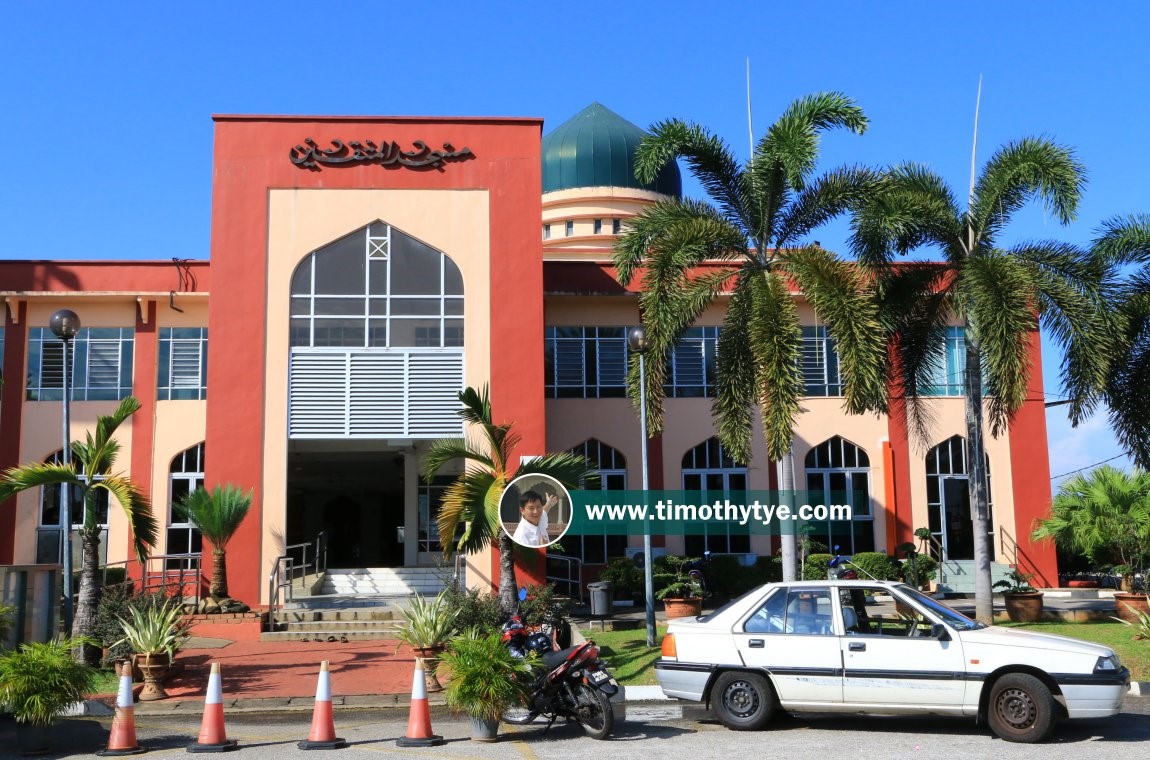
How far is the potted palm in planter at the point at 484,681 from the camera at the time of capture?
10.1 m

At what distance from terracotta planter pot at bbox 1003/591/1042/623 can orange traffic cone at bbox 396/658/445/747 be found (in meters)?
10.8

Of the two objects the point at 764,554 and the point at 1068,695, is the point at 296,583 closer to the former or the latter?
the point at 764,554

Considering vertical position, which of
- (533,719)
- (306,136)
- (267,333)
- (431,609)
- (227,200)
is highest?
(306,136)

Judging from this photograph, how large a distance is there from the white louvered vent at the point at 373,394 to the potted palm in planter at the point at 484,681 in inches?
418

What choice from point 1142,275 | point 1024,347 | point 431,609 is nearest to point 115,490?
point 431,609

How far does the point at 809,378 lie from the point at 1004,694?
15.9 metres

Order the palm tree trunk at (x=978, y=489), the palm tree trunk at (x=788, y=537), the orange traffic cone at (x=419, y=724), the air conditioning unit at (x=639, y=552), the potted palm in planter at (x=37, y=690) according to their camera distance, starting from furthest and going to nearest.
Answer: the air conditioning unit at (x=639, y=552) < the palm tree trunk at (x=978, y=489) < the palm tree trunk at (x=788, y=537) < the orange traffic cone at (x=419, y=724) < the potted palm in planter at (x=37, y=690)

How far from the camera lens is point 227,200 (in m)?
21.2

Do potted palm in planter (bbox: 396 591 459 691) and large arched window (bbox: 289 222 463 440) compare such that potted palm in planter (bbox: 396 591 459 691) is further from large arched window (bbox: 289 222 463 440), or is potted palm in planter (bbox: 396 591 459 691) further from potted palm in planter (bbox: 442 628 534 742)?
large arched window (bbox: 289 222 463 440)

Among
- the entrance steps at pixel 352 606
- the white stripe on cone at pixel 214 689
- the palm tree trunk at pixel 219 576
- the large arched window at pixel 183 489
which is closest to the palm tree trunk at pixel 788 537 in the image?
the entrance steps at pixel 352 606

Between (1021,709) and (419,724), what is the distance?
5580mm

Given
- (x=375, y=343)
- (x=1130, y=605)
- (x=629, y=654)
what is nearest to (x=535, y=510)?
(x=629, y=654)

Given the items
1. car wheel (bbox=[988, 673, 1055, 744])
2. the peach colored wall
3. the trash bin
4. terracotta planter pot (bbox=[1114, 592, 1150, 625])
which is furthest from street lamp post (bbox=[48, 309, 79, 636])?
terracotta planter pot (bbox=[1114, 592, 1150, 625])

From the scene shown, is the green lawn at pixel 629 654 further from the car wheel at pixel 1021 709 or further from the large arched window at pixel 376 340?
the large arched window at pixel 376 340
